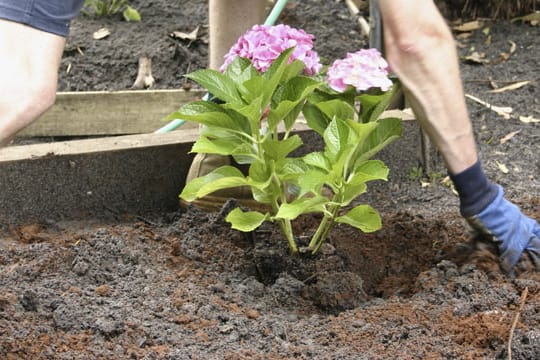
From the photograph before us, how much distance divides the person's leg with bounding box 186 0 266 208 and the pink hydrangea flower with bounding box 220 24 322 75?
2.06 feet

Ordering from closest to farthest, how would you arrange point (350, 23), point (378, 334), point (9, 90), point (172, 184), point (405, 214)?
1. point (9, 90)
2. point (378, 334)
3. point (405, 214)
4. point (172, 184)
5. point (350, 23)

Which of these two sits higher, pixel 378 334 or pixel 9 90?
pixel 9 90

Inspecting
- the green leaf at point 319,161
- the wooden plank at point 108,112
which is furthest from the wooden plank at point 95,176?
the green leaf at point 319,161

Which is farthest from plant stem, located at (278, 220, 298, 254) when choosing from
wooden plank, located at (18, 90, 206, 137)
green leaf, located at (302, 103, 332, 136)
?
wooden plank, located at (18, 90, 206, 137)

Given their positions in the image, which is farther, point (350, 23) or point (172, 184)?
point (350, 23)

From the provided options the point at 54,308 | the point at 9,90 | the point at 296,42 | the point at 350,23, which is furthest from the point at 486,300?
the point at 350,23

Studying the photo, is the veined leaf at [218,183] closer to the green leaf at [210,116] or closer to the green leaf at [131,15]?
the green leaf at [210,116]

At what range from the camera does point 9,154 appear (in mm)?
2902

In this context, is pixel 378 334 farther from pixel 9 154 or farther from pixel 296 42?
pixel 9 154

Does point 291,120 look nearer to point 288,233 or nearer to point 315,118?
point 315,118

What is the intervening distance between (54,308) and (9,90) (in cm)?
62

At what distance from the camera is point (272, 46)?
2.38 metres

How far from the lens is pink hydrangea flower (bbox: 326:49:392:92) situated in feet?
7.47

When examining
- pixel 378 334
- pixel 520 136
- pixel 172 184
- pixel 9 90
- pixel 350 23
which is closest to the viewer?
pixel 9 90
